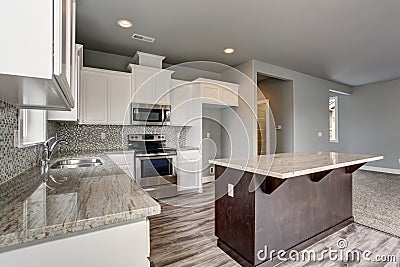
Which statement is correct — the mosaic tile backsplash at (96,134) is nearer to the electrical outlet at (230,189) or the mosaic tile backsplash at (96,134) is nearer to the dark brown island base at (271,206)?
the dark brown island base at (271,206)

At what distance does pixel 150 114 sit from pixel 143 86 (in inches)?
19.8

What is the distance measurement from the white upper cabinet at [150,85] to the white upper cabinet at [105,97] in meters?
0.13

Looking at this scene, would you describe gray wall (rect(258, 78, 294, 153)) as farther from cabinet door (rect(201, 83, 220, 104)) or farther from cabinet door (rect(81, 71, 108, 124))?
cabinet door (rect(81, 71, 108, 124))

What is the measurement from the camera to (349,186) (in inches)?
106

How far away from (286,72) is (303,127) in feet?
4.79

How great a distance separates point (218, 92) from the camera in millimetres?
4445

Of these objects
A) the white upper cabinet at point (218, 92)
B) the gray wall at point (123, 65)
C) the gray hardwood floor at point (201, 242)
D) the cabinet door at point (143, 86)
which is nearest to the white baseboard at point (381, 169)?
the gray hardwood floor at point (201, 242)

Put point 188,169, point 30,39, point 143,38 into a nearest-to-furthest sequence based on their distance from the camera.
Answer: point 30,39
point 143,38
point 188,169

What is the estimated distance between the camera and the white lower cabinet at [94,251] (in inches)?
24.2

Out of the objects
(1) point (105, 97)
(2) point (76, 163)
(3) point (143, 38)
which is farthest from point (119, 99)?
(2) point (76, 163)

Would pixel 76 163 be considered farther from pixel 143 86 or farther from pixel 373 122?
pixel 373 122

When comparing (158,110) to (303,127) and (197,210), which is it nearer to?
(197,210)

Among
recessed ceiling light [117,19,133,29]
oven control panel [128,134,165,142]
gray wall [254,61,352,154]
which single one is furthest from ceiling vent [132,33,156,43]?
gray wall [254,61,352,154]

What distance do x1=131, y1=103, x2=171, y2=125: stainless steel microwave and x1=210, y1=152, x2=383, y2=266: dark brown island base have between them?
207 cm
